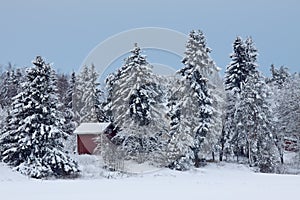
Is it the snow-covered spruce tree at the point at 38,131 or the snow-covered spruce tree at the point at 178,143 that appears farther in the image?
the snow-covered spruce tree at the point at 178,143

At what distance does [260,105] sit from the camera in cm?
2797

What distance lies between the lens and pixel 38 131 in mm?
19547

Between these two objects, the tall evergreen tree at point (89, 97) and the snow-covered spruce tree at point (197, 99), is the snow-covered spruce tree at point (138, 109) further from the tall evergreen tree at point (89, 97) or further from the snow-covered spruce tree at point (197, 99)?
the tall evergreen tree at point (89, 97)

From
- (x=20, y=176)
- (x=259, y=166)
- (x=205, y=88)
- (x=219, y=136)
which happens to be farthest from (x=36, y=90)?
(x=259, y=166)

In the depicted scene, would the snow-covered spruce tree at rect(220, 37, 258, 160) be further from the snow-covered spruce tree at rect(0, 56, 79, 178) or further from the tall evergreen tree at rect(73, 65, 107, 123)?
the snow-covered spruce tree at rect(0, 56, 79, 178)

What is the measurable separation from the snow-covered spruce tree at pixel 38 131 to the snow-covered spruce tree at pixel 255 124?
13.1 m

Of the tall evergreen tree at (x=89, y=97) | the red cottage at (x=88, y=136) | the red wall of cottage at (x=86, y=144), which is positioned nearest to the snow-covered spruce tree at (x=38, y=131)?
the red cottage at (x=88, y=136)

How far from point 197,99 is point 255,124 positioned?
474 cm

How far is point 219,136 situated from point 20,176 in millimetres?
14920

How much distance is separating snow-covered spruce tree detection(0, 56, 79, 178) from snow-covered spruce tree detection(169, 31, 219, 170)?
339 inches

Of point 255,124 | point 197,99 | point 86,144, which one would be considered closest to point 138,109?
point 197,99

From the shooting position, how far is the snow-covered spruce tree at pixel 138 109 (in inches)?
949

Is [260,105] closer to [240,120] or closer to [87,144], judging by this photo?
[240,120]

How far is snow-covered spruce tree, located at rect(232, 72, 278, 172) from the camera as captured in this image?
2656 centimetres
